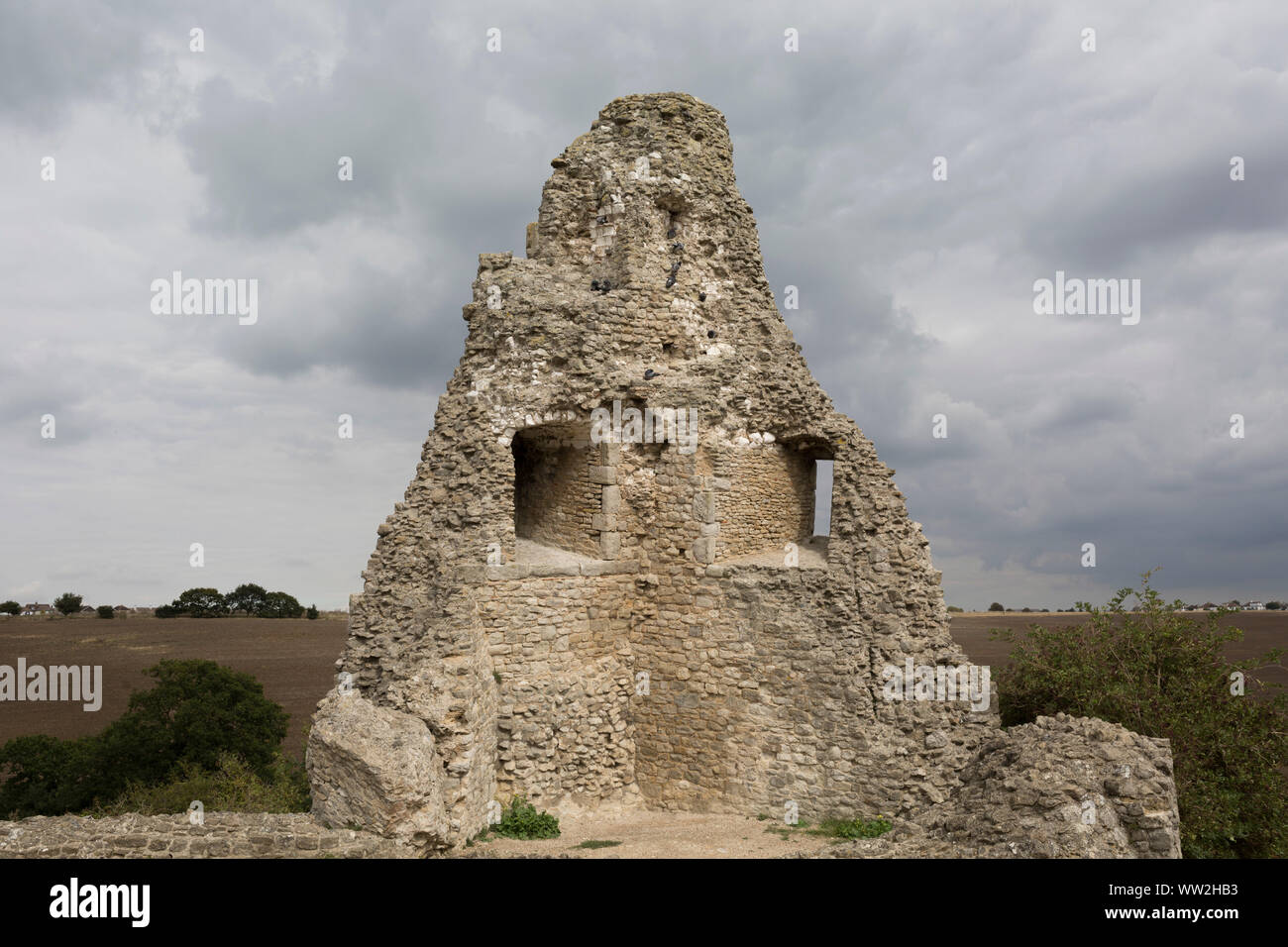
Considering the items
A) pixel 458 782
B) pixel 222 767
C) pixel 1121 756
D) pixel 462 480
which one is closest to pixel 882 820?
pixel 1121 756

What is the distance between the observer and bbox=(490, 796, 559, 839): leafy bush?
474 inches

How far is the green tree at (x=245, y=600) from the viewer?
52.8 metres

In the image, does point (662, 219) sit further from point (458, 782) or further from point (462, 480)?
point (458, 782)

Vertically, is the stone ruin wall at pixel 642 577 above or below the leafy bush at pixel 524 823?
above

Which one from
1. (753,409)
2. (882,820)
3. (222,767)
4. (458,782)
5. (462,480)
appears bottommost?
(222,767)

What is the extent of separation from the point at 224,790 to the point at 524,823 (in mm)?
10128

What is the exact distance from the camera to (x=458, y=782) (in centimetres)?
1130

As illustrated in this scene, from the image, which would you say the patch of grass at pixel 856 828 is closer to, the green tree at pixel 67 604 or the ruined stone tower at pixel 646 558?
the ruined stone tower at pixel 646 558

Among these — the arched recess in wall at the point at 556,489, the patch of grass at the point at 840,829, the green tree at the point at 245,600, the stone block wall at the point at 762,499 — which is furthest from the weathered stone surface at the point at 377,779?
the green tree at the point at 245,600

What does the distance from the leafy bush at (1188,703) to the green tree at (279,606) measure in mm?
47782
